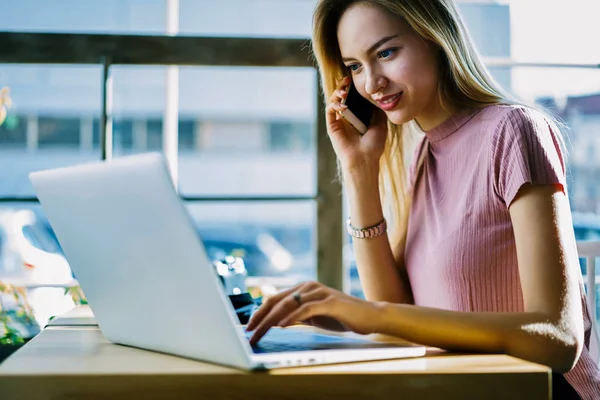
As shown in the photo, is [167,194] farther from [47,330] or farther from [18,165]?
[18,165]

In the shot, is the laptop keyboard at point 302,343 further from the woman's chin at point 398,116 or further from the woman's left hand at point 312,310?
the woman's chin at point 398,116

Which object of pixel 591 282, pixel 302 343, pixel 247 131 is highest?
pixel 247 131

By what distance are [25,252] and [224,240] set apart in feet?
4.25

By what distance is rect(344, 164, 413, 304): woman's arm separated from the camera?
1.58 meters

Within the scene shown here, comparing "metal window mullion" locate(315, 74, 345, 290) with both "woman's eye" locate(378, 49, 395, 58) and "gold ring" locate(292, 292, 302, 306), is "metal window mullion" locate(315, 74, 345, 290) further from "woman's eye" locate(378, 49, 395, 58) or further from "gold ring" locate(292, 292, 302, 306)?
"gold ring" locate(292, 292, 302, 306)

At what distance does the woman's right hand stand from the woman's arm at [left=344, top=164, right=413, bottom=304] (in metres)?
0.05

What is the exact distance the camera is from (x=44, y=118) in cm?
294

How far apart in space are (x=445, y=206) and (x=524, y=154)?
0.30 m

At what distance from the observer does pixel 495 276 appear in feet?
4.39

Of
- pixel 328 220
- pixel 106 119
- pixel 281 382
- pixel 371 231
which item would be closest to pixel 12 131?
pixel 106 119

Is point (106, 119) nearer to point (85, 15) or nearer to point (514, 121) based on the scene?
point (85, 15)

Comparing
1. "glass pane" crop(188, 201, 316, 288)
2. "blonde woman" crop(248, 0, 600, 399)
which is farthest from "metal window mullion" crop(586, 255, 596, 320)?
"glass pane" crop(188, 201, 316, 288)

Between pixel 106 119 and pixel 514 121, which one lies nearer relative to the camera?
pixel 514 121

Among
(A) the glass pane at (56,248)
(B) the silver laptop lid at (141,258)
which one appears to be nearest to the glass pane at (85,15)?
(A) the glass pane at (56,248)
